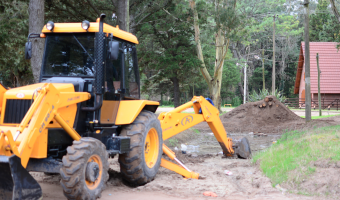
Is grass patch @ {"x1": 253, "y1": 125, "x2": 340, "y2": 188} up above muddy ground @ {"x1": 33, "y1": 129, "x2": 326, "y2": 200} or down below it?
above

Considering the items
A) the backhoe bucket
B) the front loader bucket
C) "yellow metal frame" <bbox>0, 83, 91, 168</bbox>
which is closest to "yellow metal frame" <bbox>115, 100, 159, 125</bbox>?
"yellow metal frame" <bbox>0, 83, 91, 168</bbox>

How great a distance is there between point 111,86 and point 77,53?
34.0 inches

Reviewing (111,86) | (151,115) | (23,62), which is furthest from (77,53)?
(23,62)

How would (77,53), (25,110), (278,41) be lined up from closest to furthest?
(25,110)
(77,53)
(278,41)

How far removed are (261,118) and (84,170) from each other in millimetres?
17692

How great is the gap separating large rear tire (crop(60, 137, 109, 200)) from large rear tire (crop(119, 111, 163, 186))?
0.99 m

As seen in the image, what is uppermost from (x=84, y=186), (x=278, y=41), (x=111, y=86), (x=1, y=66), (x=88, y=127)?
(x=278, y=41)

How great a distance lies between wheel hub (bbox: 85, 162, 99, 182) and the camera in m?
4.86

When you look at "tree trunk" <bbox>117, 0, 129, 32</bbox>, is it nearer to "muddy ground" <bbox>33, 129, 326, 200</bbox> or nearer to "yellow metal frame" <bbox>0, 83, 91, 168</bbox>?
"muddy ground" <bbox>33, 129, 326, 200</bbox>

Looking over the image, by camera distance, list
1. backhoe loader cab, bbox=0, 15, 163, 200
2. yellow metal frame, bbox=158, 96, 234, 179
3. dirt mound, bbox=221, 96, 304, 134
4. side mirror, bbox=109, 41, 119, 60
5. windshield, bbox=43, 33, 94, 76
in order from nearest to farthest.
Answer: backhoe loader cab, bbox=0, 15, 163, 200 → side mirror, bbox=109, 41, 119, 60 → windshield, bbox=43, 33, 94, 76 → yellow metal frame, bbox=158, 96, 234, 179 → dirt mound, bbox=221, 96, 304, 134

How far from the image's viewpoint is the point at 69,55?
20.4ft

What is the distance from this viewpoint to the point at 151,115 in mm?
6965

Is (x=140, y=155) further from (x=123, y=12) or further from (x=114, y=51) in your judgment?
(x=123, y=12)

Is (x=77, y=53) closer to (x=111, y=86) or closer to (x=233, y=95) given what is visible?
(x=111, y=86)
